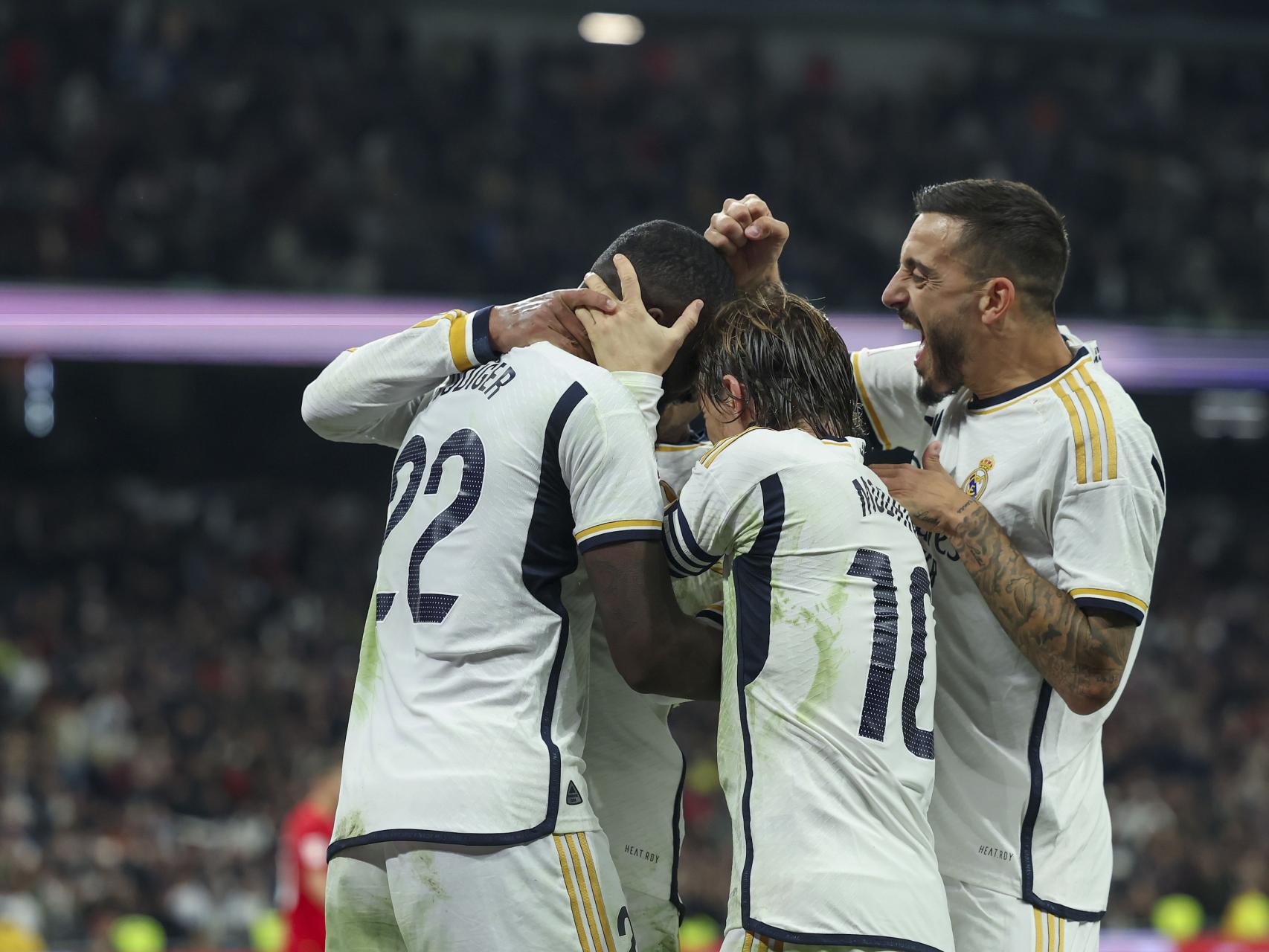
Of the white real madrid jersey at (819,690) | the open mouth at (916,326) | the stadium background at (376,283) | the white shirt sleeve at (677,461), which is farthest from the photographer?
the stadium background at (376,283)

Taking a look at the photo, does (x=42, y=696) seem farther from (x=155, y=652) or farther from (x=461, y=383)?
(x=461, y=383)

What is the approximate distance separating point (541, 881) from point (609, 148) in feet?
Result: 55.1

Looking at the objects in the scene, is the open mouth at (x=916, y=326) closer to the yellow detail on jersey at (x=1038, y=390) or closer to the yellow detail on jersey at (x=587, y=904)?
the yellow detail on jersey at (x=1038, y=390)

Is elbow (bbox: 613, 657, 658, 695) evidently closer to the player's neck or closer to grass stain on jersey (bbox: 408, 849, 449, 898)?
grass stain on jersey (bbox: 408, 849, 449, 898)

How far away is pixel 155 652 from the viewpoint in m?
15.0

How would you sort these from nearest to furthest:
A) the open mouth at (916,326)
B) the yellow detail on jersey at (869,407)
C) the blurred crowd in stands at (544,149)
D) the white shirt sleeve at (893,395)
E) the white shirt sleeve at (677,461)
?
1. the open mouth at (916,326)
2. the white shirt sleeve at (677,461)
3. the white shirt sleeve at (893,395)
4. the yellow detail on jersey at (869,407)
5. the blurred crowd in stands at (544,149)

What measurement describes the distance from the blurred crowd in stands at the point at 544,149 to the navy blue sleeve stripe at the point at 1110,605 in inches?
547

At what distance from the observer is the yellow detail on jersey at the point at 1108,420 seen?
312 centimetres

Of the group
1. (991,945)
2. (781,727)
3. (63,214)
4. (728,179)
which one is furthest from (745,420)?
(728,179)

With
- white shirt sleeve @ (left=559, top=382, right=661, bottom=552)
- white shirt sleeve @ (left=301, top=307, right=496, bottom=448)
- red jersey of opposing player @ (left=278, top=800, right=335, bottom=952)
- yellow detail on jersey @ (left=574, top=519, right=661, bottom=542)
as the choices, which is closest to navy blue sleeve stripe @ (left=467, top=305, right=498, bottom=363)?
white shirt sleeve @ (left=301, top=307, right=496, bottom=448)

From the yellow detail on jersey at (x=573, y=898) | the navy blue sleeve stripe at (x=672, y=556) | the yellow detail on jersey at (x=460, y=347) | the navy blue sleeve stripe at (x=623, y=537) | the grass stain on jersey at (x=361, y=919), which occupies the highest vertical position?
the yellow detail on jersey at (x=460, y=347)

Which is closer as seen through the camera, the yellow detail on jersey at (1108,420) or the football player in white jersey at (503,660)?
the football player in white jersey at (503,660)

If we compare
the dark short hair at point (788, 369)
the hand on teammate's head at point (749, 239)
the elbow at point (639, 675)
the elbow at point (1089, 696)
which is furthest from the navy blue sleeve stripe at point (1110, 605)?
the hand on teammate's head at point (749, 239)

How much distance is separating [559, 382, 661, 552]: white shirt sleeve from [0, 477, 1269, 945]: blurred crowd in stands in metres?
9.74
